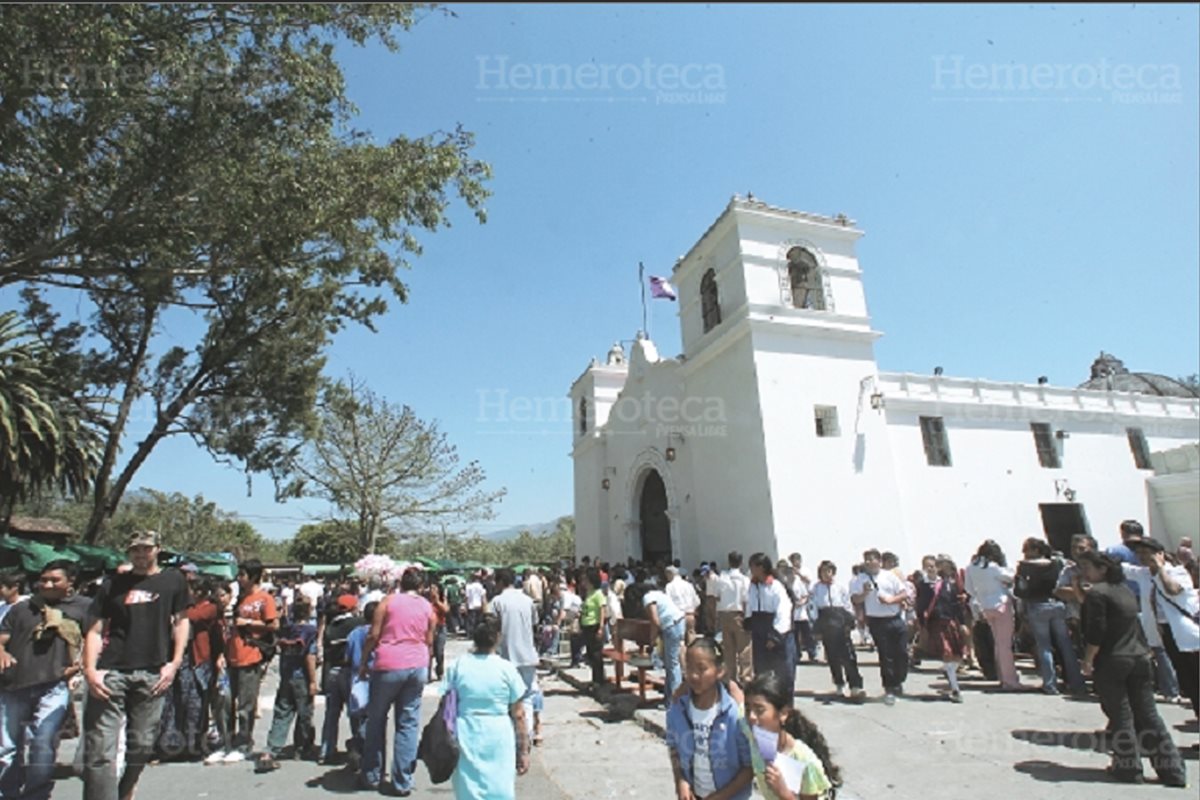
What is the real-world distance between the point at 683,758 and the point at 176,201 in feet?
29.6

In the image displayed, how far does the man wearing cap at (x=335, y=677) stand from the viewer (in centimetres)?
617

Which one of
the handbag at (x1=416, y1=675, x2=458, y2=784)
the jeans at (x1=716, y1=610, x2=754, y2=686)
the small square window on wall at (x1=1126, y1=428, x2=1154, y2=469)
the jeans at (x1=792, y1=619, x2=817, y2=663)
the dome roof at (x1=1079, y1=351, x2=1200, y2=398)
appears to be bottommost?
the jeans at (x1=792, y1=619, x2=817, y2=663)

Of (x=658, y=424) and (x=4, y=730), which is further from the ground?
(x=658, y=424)

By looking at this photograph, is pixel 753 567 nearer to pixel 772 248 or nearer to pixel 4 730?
pixel 4 730

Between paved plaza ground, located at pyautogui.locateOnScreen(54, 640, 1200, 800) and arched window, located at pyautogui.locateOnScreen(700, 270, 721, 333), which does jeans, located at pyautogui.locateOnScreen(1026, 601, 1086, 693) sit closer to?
paved plaza ground, located at pyautogui.locateOnScreen(54, 640, 1200, 800)

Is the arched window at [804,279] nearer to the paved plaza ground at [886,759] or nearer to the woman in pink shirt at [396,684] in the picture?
the paved plaza ground at [886,759]

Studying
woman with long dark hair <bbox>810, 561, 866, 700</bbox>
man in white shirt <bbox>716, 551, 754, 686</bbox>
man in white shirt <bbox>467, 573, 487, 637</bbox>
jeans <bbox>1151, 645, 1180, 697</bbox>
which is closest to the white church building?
man in white shirt <bbox>716, 551, 754, 686</bbox>

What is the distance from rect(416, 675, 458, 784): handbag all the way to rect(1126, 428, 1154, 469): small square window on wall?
24.0 m

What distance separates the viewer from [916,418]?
17594 millimetres

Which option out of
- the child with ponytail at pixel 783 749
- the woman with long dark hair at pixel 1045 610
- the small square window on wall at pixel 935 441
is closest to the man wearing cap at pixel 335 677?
the child with ponytail at pixel 783 749

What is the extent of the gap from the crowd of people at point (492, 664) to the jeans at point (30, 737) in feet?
0.04

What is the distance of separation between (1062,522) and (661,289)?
13220 millimetres

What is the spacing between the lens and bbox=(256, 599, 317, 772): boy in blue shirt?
626 cm

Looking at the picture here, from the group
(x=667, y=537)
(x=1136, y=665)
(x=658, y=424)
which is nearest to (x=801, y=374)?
(x=658, y=424)
